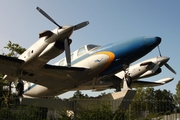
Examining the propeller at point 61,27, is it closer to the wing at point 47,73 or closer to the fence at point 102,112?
the wing at point 47,73

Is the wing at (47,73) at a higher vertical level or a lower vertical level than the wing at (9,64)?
lower

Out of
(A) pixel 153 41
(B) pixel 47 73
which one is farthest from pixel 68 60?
(A) pixel 153 41

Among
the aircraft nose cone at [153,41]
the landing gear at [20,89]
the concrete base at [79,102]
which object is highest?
the aircraft nose cone at [153,41]

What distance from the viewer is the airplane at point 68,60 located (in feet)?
40.4

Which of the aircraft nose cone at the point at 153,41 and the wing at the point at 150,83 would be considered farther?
the wing at the point at 150,83

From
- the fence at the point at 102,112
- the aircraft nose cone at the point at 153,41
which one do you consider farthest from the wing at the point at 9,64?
the aircraft nose cone at the point at 153,41

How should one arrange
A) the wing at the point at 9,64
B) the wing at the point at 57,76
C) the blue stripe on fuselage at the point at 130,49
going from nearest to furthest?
the blue stripe on fuselage at the point at 130,49 → the wing at the point at 9,64 → the wing at the point at 57,76

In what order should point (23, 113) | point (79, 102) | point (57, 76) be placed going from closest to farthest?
1. point (23, 113)
2. point (79, 102)
3. point (57, 76)

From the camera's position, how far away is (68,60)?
12789 mm

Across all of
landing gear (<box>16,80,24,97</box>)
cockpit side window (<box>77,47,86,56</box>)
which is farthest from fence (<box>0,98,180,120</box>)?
cockpit side window (<box>77,47,86,56</box>)

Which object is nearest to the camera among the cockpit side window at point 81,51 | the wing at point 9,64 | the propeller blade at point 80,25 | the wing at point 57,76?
the propeller blade at point 80,25

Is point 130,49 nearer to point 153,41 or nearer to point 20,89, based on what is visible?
Result: point 153,41

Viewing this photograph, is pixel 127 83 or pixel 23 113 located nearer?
pixel 23 113

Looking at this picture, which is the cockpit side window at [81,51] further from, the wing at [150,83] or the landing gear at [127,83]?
the wing at [150,83]
